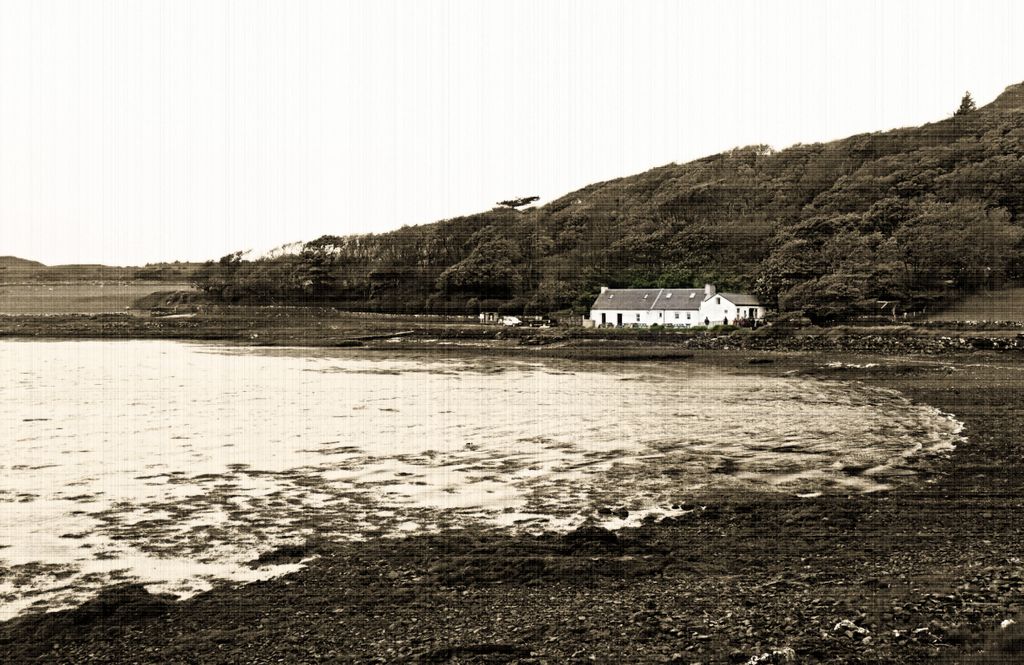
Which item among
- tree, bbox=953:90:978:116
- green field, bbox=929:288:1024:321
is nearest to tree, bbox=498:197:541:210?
tree, bbox=953:90:978:116

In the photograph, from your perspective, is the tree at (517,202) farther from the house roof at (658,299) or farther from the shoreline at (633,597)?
the shoreline at (633,597)

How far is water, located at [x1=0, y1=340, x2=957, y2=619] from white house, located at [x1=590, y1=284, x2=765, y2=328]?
30.6 m

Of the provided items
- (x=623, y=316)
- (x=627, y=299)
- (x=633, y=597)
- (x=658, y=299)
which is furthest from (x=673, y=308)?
(x=633, y=597)

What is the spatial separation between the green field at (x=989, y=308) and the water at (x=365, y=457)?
27463 millimetres

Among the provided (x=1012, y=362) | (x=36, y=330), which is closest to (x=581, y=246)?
(x=36, y=330)

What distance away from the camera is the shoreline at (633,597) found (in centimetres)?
693

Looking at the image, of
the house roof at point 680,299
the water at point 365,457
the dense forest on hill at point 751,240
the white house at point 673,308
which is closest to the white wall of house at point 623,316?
the white house at point 673,308

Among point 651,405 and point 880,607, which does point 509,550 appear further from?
point 651,405

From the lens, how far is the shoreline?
6926 millimetres

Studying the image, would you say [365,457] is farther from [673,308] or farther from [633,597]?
[673,308]

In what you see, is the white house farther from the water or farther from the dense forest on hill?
the water

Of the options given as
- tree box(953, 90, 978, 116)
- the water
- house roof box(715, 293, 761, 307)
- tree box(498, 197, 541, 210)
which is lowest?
the water

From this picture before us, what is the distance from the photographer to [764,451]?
16.8 meters

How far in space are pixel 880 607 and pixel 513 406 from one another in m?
17.4
